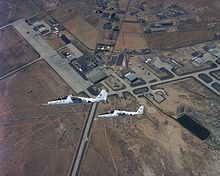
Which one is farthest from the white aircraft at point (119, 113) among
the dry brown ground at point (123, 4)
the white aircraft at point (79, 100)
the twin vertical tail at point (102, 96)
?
the dry brown ground at point (123, 4)

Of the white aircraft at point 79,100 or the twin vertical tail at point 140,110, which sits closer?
the twin vertical tail at point 140,110

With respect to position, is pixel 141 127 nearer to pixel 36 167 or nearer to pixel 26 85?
pixel 36 167

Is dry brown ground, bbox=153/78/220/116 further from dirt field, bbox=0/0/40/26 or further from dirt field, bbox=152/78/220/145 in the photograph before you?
dirt field, bbox=0/0/40/26

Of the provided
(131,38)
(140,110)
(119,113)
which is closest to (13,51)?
(131,38)

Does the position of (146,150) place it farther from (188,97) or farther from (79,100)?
(79,100)

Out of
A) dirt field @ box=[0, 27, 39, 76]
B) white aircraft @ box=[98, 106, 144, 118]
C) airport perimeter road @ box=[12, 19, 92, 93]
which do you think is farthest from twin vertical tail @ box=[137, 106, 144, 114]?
dirt field @ box=[0, 27, 39, 76]

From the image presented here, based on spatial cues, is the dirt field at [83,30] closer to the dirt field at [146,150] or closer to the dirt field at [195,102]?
the dirt field at [195,102]
